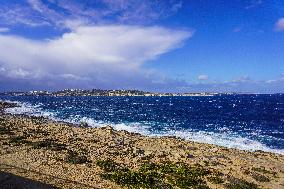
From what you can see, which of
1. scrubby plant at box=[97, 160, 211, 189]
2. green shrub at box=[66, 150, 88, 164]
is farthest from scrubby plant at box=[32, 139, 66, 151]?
scrubby plant at box=[97, 160, 211, 189]

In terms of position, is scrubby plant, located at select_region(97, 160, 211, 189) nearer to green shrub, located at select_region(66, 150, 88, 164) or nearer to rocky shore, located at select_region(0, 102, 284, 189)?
rocky shore, located at select_region(0, 102, 284, 189)

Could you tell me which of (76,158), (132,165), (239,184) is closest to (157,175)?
(132,165)

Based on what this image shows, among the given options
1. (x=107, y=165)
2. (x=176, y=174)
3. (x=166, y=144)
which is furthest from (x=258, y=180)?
(x=166, y=144)

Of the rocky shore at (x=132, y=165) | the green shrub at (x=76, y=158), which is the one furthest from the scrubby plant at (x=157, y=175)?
the green shrub at (x=76, y=158)

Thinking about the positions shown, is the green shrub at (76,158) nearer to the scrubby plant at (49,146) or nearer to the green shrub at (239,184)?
the scrubby plant at (49,146)

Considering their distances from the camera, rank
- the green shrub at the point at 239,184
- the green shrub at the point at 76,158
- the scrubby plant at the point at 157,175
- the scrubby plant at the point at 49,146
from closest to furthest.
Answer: the scrubby plant at the point at 157,175, the green shrub at the point at 239,184, the green shrub at the point at 76,158, the scrubby plant at the point at 49,146

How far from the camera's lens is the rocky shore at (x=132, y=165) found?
19.0 metres

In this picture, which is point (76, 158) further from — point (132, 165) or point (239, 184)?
point (239, 184)

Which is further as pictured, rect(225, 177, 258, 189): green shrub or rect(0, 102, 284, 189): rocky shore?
rect(225, 177, 258, 189): green shrub

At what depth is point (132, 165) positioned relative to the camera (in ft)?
75.7

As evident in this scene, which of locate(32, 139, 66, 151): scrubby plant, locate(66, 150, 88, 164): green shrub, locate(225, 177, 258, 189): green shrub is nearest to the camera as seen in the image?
locate(225, 177, 258, 189): green shrub

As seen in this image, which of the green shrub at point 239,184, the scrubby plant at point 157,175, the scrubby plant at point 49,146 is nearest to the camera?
the scrubby plant at point 157,175

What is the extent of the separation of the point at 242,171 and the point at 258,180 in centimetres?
192

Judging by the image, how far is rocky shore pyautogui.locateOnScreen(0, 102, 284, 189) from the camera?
1898 cm
